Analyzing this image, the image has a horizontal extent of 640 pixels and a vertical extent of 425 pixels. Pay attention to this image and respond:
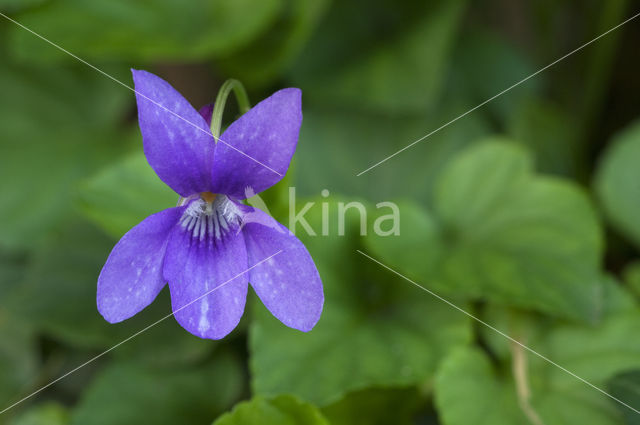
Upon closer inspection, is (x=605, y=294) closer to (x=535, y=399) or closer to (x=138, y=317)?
(x=535, y=399)

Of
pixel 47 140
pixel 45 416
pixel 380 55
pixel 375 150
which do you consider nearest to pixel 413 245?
pixel 375 150

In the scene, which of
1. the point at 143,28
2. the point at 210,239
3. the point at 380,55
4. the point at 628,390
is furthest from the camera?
the point at 380,55

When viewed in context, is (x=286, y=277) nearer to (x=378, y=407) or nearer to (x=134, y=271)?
(x=134, y=271)

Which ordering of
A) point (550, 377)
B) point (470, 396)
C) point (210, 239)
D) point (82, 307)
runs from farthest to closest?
point (82, 307)
point (550, 377)
point (470, 396)
point (210, 239)

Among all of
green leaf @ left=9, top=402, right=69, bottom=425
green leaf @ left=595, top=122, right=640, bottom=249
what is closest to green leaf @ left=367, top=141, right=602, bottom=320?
green leaf @ left=595, top=122, right=640, bottom=249

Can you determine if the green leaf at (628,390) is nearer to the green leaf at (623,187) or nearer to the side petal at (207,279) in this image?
the green leaf at (623,187)

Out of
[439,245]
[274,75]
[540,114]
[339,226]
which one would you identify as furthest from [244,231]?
[540,114]

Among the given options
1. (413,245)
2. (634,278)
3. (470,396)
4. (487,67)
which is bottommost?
(470,396)
